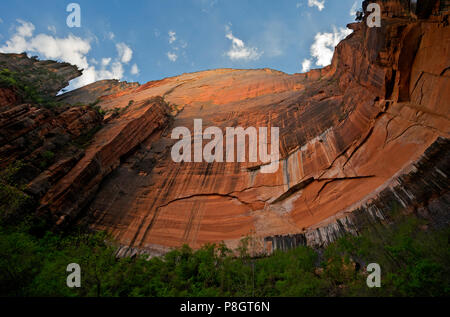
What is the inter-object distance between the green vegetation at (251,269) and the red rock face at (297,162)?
1.81m

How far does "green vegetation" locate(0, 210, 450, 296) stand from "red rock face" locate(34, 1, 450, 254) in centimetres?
181

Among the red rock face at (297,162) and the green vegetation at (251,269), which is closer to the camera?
the green vegetation at (251,269)

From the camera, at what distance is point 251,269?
11.7 metres

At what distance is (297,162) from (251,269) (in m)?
8.48

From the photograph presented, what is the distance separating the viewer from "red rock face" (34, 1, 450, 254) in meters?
10.6

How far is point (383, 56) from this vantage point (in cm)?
1198

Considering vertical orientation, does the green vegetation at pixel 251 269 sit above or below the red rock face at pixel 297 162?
below

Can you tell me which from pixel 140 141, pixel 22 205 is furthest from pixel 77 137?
pixel 22 205

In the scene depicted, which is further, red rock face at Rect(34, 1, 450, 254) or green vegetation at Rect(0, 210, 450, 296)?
red rock face at Rect(34, 1, 450, 254)

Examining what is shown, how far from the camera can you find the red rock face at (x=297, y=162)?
10.6 meters

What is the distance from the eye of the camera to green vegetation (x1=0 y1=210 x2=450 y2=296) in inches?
320

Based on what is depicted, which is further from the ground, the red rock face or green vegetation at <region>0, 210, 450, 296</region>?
the red rock face
